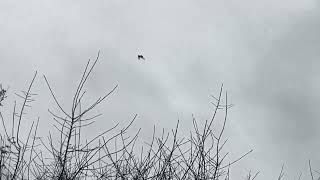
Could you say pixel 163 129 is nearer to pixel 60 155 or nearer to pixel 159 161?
pixel 159 161

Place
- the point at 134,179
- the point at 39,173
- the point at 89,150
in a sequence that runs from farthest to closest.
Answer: the point at 134,179 → the point at 39,173 → the point at 89,150

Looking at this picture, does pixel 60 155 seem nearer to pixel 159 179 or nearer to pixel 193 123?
pixel 159 179

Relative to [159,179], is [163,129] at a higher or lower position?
higher

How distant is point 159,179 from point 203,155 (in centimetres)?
72

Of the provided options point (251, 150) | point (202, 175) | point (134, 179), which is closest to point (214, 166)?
point (202, 175)

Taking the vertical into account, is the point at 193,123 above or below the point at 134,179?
above

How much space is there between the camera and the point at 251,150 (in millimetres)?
5742

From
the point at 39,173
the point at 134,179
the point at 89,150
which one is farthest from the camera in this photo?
the point at 134,179

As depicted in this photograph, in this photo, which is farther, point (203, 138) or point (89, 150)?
point (203, 138)

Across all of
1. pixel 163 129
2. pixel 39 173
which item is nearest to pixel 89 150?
pixel 39 173

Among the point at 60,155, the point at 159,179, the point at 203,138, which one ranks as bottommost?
the point at 60,155

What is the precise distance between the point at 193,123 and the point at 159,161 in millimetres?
743

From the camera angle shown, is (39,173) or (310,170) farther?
(310,170)

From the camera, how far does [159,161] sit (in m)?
6.12
